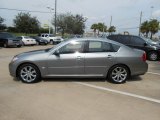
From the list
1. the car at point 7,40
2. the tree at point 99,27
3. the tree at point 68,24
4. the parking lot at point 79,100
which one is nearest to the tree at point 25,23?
the tree at point 68,24

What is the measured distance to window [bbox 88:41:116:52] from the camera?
340 inches

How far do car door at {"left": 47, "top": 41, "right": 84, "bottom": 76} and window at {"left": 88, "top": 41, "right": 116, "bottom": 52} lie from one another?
1.08 ft

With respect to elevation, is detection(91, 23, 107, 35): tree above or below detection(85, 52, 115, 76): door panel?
above

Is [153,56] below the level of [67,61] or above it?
below

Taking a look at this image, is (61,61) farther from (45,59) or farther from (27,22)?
(27,22)

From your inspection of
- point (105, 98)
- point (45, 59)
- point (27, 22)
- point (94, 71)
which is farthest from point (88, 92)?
point (27, 22)

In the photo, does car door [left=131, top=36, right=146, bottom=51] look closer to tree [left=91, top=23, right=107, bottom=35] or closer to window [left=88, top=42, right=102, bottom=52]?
window [left=88, top=42, right=102, bottom=52]

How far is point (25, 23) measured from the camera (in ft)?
205

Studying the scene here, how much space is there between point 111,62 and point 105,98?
2.05 meters

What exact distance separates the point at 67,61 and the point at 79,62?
39 centimetres

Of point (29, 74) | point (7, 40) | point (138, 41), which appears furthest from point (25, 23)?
point (29, 74)

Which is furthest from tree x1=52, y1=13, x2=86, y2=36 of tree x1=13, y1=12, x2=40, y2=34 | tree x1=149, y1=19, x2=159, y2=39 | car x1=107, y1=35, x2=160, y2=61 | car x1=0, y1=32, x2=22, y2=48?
car x1=107, y1=35, x2=160, y2=61

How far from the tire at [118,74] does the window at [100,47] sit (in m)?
0.62

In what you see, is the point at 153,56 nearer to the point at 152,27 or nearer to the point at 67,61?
the point at 67,61
